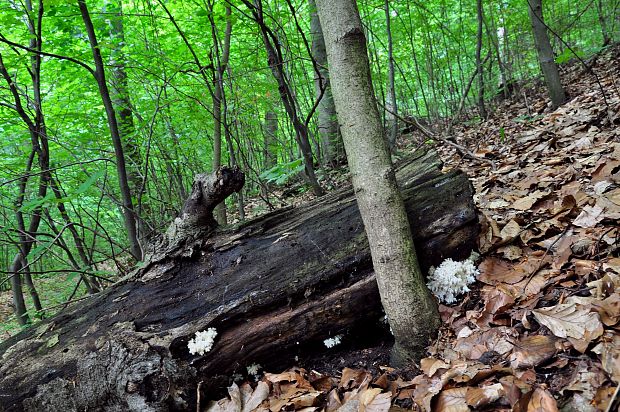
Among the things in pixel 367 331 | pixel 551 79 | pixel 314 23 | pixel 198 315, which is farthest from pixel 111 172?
pixel 551 79

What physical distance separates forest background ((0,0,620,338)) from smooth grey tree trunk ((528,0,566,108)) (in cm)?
77

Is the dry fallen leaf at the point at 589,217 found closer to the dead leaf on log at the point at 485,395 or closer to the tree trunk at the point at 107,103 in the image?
the dead leaf on log at the point at 485,395

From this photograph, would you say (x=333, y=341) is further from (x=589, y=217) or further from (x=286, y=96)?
(x=286, y=96)

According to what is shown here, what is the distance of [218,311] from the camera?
214 cm

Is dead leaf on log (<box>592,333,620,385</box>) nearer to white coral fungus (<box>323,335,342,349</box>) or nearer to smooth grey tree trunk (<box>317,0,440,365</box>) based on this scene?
smooth grey tree trunk (<box>317,0,440,365</box>)

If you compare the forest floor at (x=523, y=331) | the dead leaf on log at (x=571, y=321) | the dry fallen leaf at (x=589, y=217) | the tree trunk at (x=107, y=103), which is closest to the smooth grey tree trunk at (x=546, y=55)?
the forest floor at (x=523, y=331)

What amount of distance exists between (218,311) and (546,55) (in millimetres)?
6261

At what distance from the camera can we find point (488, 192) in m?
3.36

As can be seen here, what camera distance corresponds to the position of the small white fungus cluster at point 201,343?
6.79 ft

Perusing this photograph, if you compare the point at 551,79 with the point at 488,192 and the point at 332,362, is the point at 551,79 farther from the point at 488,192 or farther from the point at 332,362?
the point at 332,362

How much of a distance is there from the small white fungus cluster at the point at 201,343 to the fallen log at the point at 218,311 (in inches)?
1.1

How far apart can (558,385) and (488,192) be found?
87.9 inches

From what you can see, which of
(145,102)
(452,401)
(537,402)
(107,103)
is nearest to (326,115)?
(145,102)

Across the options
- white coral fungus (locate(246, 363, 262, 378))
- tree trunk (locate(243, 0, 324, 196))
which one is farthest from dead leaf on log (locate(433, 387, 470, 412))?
tree trunk (locate(243, 0, 324, 196))
